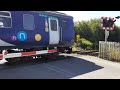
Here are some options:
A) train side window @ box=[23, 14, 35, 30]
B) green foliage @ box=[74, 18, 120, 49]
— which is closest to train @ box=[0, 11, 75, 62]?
train side window @ box=[23, 14, 35, 30]

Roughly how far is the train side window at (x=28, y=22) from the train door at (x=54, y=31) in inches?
69.4

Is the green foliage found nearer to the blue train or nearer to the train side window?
the blue train

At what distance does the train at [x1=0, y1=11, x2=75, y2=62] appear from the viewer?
12539 mm

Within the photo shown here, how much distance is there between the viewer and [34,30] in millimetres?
14305

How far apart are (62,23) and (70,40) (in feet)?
6.17

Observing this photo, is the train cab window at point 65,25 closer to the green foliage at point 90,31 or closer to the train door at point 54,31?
the train door at point 54,31

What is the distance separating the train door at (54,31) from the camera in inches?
618

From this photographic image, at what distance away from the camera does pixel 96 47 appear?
2739 cm

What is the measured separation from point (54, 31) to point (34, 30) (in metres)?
2.02
